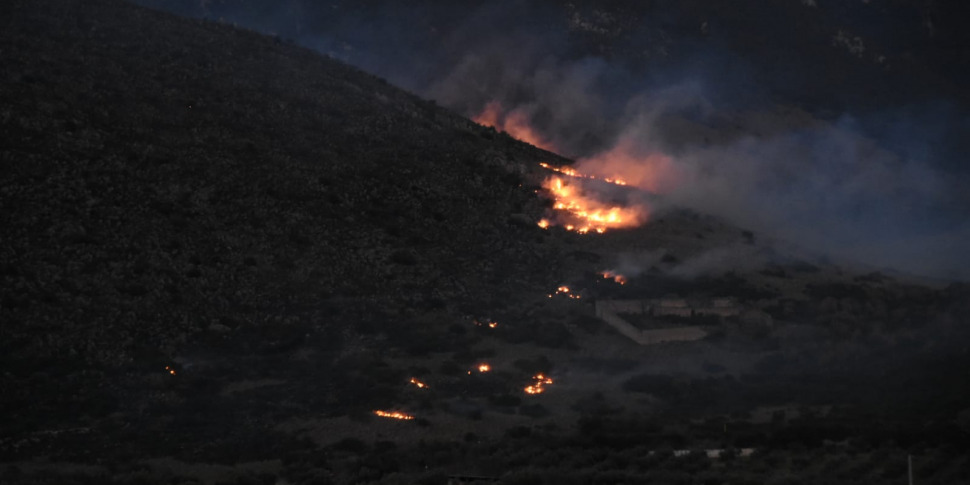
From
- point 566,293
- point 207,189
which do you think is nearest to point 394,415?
point 566,293

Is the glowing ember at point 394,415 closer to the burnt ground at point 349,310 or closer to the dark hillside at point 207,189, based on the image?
the burnt ground at point 349,310

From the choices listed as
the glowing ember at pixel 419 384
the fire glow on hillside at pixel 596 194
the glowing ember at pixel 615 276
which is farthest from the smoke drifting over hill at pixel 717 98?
the glowing ember at pixel 419 384

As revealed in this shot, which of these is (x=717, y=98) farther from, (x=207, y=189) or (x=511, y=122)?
(x=207, y=189)

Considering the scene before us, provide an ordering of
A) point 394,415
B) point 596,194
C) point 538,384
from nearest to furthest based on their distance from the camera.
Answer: point 394,415, point 538,384, point 596,194

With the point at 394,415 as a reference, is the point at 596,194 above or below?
above

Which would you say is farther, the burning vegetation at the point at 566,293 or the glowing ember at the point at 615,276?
the glowing ember at the point at 615,276

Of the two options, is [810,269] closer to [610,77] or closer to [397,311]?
[397,311]
